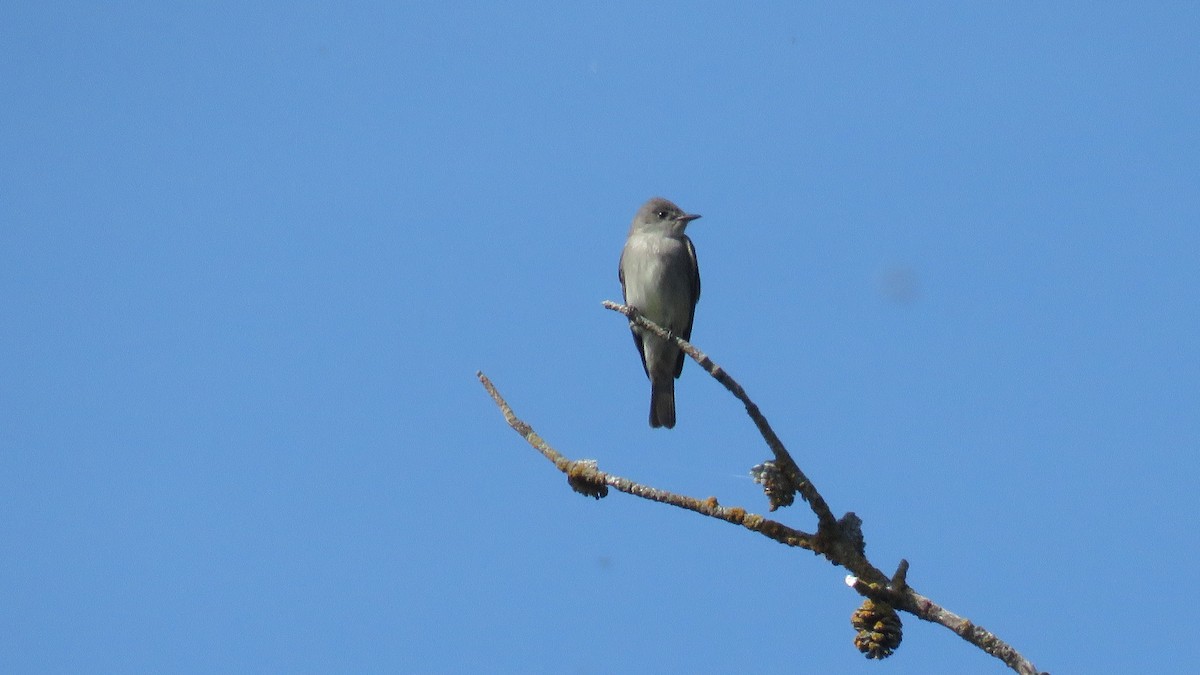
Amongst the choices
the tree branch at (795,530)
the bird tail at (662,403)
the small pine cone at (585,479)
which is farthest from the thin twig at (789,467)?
the bird tail at (662,403)

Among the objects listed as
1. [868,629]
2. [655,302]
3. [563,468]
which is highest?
[655,302]

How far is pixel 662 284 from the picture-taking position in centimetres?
1033

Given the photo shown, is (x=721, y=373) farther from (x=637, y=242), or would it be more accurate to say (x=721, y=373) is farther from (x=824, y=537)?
(x=637, y=242)

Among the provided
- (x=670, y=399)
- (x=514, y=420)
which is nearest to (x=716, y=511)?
(x=514, y=420)

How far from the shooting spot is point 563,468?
3.96 m

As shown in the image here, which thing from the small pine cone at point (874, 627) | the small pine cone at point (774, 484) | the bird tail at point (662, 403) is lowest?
the small pine cone at point (874, 627)

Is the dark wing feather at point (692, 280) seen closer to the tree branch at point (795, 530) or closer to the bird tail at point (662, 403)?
the bird tail at point (662, 403)

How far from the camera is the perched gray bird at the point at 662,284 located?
10328mm

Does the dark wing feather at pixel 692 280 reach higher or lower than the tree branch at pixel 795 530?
higher

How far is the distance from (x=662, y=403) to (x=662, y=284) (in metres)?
1.00

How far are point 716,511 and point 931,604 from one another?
644 millimetres

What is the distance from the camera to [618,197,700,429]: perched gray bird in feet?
33.9

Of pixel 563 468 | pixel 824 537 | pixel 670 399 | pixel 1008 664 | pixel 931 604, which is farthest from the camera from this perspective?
pixel 670 399

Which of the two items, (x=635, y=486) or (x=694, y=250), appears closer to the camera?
(x=635, y=486)
